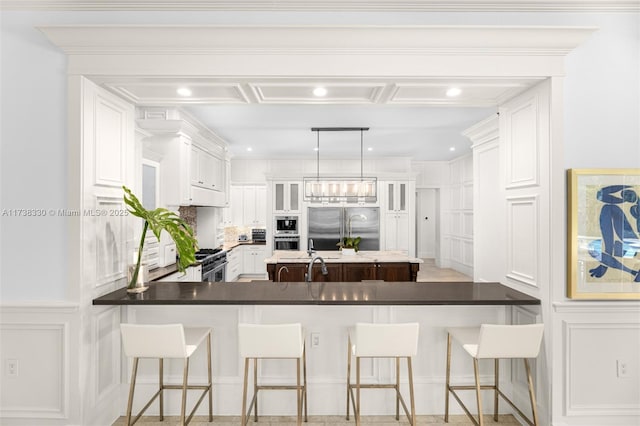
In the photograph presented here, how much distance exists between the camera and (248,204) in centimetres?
831

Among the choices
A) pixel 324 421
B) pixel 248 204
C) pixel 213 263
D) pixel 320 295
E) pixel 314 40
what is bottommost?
pixel 324 421

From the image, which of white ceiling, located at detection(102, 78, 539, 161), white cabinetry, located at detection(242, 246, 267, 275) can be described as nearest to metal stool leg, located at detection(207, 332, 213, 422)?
white ceiling, located at detection(102, 78, 539, 161)

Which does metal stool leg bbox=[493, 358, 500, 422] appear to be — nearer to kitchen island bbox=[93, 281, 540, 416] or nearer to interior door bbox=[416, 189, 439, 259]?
kitchen island bbox=[93, 281, 540, 416]

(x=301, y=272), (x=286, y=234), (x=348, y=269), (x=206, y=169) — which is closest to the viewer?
(x=301, y=272)

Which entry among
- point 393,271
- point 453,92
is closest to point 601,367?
point 453,92

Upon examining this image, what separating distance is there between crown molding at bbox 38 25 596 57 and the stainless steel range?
127 inches

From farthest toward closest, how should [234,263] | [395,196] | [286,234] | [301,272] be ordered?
[395,196]
[286,234]
[234,263]
[301,272]

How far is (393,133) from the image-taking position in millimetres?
5809

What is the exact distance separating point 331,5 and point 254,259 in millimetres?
6254

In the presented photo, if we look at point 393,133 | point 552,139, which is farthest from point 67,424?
point 393,133

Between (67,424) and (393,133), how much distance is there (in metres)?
5.32

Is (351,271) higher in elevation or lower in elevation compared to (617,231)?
lower

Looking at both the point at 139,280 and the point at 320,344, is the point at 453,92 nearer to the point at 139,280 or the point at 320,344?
the point at 320,344

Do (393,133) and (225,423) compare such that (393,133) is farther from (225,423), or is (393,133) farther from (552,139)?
(225,423)
